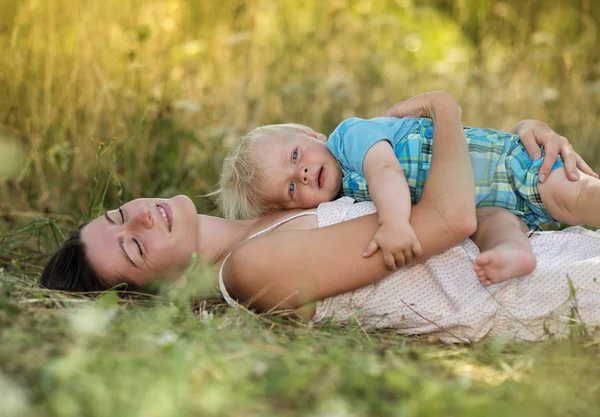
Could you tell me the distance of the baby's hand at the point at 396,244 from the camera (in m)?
2.49

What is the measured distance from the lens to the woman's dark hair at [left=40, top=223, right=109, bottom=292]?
285 centimetres

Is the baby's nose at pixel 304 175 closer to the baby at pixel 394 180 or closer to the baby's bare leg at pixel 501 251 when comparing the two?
the baby at pixel 394 180

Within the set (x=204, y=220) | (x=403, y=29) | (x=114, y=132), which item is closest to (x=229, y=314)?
(x=204, y=220)

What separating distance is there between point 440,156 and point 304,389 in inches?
49.6

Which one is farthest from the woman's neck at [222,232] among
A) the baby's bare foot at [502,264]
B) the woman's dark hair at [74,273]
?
the baby's bare foot at [502,264]

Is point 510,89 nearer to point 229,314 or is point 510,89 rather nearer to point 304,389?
point 229,314

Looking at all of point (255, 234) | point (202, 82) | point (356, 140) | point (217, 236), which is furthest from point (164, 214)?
point (202, 82)

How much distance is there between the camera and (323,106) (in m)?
5.05

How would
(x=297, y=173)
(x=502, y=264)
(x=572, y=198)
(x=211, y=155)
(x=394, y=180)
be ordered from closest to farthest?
(x=502, y=264) → (x=394, y=180) → (x=572, y=198) → (x=297, y=173) → (x=211, y=155)

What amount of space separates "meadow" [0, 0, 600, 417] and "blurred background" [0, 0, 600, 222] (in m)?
0.02

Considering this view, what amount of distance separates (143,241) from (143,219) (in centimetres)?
9

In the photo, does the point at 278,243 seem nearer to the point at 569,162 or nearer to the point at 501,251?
the point at 501,251

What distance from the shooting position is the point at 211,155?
15.3 feet

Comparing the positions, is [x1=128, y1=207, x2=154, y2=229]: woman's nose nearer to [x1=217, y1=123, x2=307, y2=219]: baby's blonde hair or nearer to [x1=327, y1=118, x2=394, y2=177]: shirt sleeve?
[x1=217, y1=123, x2=307, y2=219]: baby's blonde hair
